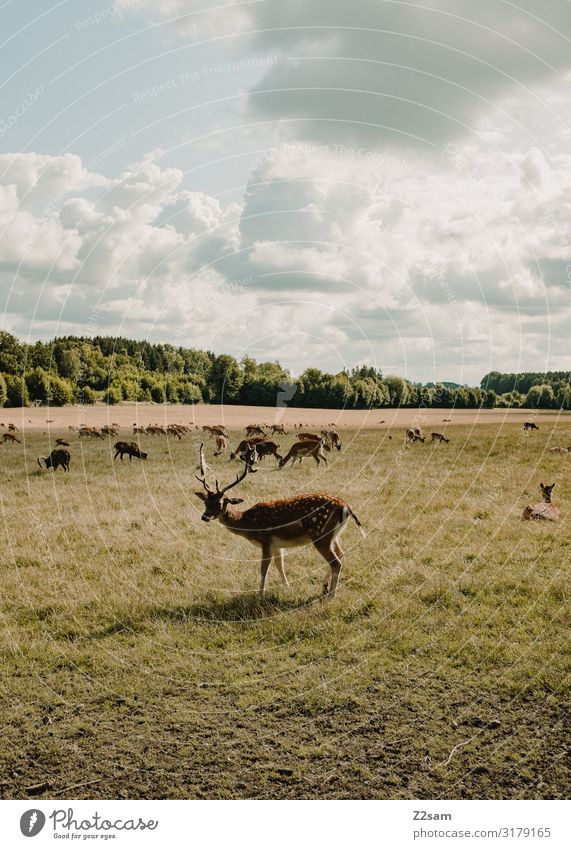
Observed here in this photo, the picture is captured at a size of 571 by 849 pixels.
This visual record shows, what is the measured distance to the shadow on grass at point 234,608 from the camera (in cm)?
1005

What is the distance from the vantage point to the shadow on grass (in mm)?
10047

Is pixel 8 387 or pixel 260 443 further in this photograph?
pixel 8 387

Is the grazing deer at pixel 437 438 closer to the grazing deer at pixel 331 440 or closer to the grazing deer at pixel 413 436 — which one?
the grazing deer at pixel 413 436

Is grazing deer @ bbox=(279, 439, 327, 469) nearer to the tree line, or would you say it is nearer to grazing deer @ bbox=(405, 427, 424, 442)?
grazing deer @ bbox=(405, 427, 424, 442)

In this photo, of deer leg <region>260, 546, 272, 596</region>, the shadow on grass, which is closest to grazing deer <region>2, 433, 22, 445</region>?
the shadow on grass

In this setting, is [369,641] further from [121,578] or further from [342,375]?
[342,375]

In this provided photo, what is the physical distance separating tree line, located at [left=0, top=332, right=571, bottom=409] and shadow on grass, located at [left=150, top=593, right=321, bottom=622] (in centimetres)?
4749

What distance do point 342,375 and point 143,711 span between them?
205 ft

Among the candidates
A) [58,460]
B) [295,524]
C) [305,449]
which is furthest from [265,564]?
[58,460]

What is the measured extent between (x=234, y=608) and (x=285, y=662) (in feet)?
6.51

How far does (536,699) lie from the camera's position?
7.70m

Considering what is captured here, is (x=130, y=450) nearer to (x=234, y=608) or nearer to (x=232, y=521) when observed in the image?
(x=232, y=521)

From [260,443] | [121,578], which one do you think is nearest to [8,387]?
[260,443]

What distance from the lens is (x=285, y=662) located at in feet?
28.1
